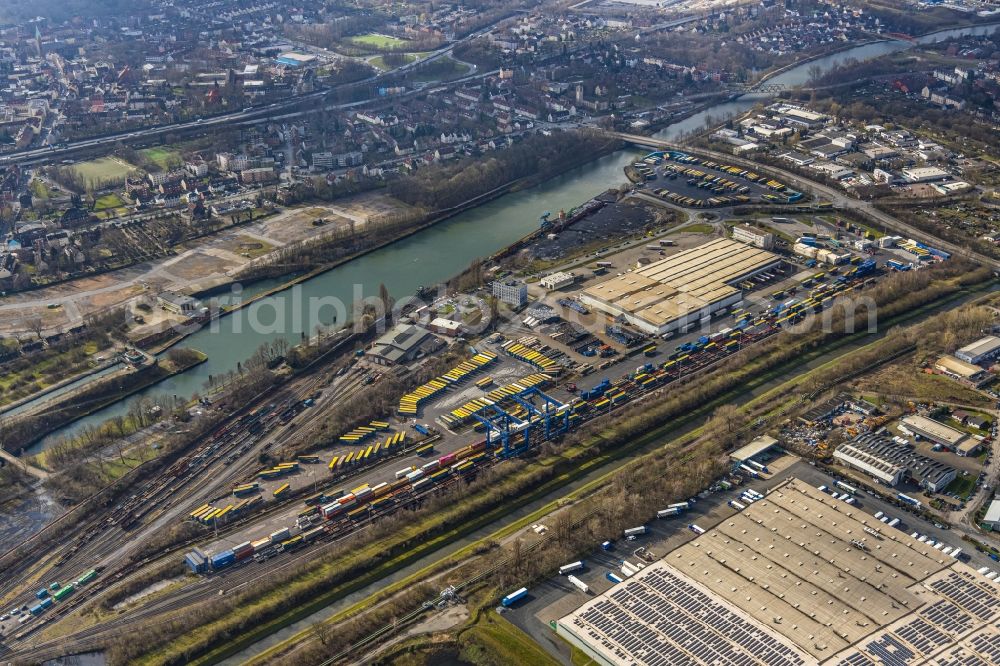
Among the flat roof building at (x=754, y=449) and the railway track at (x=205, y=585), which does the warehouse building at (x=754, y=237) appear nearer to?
the flat roof building at (x=754, y=449)

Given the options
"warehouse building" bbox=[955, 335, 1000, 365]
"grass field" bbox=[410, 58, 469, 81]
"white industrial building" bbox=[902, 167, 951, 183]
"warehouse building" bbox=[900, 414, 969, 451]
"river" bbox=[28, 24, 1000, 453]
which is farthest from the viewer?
"grass field" bbox=[410, 58, 469, 81]

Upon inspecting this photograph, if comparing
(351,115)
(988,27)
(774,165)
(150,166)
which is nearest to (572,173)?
(774,165)

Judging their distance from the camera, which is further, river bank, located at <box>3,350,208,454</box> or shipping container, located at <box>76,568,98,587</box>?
river bank, located at <box>3,350,208,454</box>

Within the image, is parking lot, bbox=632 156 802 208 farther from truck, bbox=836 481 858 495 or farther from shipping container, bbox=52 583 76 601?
shipping container, bbox=52 583 76 601

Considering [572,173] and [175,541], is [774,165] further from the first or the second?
[175,541]

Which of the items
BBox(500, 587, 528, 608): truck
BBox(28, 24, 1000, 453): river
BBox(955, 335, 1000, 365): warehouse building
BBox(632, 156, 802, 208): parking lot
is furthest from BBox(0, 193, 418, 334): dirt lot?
BBox(955, 335, 1000, 365): warehouse building
